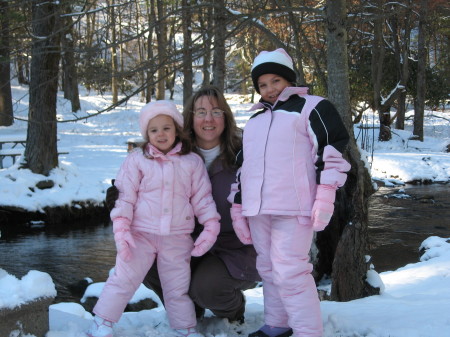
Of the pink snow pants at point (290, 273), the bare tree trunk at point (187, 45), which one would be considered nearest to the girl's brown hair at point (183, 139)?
the pink snow pants at point (290, 273)

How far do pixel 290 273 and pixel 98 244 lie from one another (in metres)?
6.57

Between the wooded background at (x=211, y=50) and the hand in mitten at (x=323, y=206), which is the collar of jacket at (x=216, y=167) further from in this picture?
the wooded background at (x=211, y=50)

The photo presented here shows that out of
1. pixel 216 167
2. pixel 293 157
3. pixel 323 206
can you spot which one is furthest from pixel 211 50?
pixel 323 206

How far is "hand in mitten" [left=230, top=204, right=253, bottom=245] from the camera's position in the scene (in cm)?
309

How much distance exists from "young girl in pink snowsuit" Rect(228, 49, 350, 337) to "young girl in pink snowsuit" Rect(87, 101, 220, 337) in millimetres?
249

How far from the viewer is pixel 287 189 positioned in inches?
113

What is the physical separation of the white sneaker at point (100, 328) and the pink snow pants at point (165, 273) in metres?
0.12

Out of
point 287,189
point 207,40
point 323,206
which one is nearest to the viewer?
point 323,206

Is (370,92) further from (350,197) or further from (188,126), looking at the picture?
(188,126)

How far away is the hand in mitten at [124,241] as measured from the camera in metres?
2.93

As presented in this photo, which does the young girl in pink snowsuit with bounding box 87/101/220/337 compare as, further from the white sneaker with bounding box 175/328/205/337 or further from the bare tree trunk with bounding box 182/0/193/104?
the bare tree trunk with bounding box 182/0/193/104

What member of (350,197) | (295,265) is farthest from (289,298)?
(350,197)

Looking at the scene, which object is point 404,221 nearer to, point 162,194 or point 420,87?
point 162,194

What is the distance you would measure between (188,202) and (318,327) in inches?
40.0
